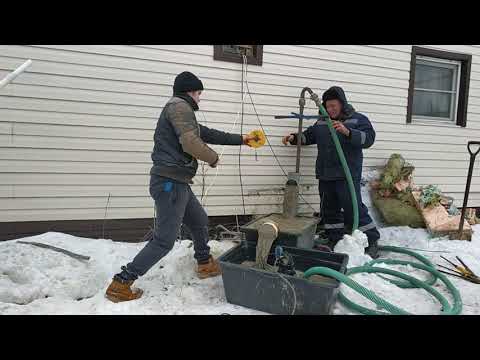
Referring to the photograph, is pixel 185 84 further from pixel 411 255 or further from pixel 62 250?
pixel 411 255

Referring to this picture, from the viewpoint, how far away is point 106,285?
2939 mm

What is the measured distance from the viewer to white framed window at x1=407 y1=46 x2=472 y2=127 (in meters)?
5.35

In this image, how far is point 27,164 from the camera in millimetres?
3562

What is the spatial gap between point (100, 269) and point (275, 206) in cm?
228

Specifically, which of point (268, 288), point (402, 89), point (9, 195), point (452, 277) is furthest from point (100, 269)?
point (402, 89)

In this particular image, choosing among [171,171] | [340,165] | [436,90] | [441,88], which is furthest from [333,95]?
[441,88]

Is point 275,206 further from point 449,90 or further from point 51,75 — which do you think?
point 449,90

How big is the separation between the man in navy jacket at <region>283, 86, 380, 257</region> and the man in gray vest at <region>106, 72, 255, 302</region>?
1.78 m

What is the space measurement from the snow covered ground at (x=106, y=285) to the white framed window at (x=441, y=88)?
2723mm

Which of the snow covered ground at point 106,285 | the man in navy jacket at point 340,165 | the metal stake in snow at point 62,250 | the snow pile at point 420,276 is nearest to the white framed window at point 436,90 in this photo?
the snow pile at point 420,276

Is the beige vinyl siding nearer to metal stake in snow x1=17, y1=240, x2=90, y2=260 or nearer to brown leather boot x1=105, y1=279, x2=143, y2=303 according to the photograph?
metal stake in snow x1=17, y1=240, x2=90, y2=260

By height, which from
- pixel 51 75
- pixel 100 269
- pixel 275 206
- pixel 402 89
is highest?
pixel 402 89

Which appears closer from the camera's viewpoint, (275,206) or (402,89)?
(275,206)

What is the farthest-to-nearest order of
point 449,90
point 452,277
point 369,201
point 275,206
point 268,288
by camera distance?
point 449,90 → point 369,201 → point 275,206 → point 452,277 → point 268,288
